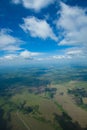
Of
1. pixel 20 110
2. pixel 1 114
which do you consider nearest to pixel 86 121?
pixel 20 110

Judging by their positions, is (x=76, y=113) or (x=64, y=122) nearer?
(x=64, y=122)

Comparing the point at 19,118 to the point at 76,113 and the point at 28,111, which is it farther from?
the point at 76,113

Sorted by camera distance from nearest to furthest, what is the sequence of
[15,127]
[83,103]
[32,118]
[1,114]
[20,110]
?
[15,127]
[32,118]
[1,114]
[20,110]
[83,103]

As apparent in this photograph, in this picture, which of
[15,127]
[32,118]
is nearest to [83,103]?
[32,118]

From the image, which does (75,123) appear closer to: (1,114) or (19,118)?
(19,118)

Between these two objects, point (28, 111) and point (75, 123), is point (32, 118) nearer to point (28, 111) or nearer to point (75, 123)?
point (28, 111)

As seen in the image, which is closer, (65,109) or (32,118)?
(32,118)

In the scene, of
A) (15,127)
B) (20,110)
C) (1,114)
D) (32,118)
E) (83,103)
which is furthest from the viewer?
(83,103)

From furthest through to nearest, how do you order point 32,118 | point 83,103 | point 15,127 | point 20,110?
point 83,103, point 20,110, point 32,118, point 15,127
